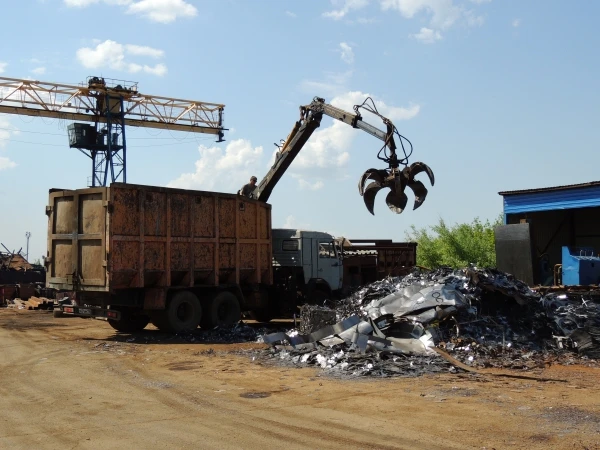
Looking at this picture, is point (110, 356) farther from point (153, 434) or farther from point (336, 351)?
point (153, 434)

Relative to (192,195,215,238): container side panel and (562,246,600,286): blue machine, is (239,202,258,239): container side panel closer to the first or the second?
(192,195,215,238): container side panel

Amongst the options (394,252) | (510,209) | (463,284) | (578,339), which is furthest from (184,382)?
(510,209)

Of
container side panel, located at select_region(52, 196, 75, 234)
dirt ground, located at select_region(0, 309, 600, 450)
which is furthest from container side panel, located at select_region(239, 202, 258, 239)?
dirt ground, located at select_region(0, 309, 600, 450)

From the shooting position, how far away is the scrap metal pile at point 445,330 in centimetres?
1076

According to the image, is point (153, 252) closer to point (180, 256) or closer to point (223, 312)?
point (180, 256)

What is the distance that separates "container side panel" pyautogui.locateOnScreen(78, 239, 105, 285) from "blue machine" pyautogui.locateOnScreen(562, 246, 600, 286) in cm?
1306

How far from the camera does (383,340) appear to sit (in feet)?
37.1

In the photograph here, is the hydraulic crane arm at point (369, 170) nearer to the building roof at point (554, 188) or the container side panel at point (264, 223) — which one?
the container side panel at point (264, 223)

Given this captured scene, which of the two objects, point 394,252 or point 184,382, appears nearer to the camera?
point 184,382

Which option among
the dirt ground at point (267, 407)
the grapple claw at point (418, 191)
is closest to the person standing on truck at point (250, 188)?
the grapple claw at point (418, 191)

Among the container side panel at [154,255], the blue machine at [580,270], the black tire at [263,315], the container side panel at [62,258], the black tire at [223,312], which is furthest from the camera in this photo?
the blue machine at [580,270]

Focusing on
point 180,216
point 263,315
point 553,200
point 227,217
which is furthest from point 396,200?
point 553,200

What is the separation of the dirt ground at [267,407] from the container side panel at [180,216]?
12.6ft

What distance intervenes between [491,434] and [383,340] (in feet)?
16.1
